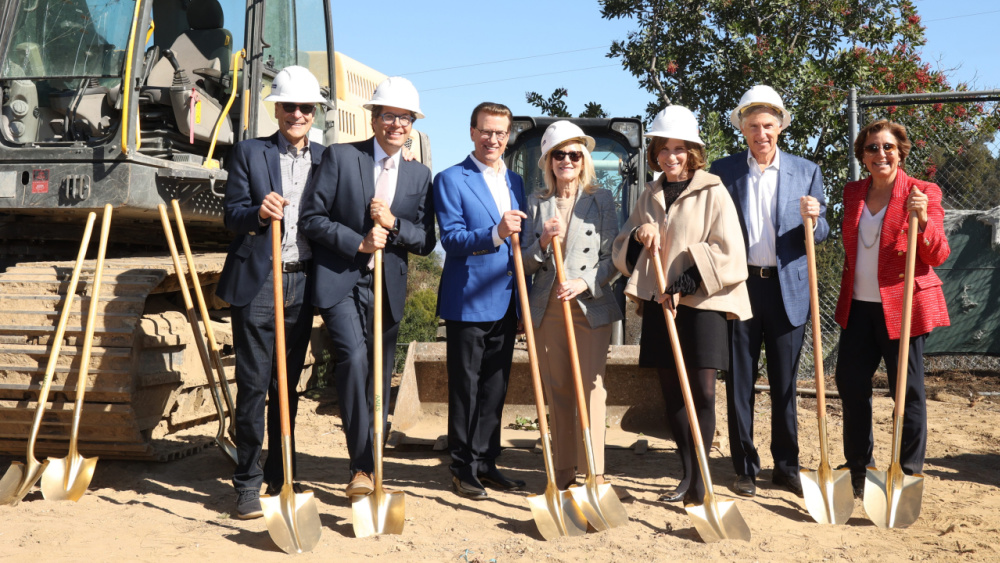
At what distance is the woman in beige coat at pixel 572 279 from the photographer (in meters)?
4.39

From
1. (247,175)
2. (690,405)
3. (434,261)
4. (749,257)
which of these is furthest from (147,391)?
(434,261)

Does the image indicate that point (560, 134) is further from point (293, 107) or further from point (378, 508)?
point (378, 508)

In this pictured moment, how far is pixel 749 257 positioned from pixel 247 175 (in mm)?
2410

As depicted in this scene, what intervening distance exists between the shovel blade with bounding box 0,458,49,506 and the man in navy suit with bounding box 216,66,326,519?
1028mm

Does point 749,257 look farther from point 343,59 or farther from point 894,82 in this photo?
point 894,82

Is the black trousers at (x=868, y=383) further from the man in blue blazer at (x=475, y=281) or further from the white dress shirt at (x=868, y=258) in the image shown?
the man in blue blazer at (x=475, y=281)

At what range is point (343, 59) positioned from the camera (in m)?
8.05

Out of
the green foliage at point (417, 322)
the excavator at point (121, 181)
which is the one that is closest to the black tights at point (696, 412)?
the excavator at point (121, 181)

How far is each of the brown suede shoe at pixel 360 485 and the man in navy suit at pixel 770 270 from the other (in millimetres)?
1776

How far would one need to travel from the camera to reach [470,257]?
177 inches

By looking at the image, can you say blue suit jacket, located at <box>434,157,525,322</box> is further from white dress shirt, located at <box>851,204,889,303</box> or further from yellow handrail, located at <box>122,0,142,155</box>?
yellow handrail, located at <box>122,0,142,155</box>

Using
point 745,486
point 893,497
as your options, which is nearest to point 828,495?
point 893,497

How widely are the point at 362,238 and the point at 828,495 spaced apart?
2.39 meters

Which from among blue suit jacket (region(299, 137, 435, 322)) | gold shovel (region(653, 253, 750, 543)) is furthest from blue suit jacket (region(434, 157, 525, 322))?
gold shovel (region(653, 253, 750, 543))
